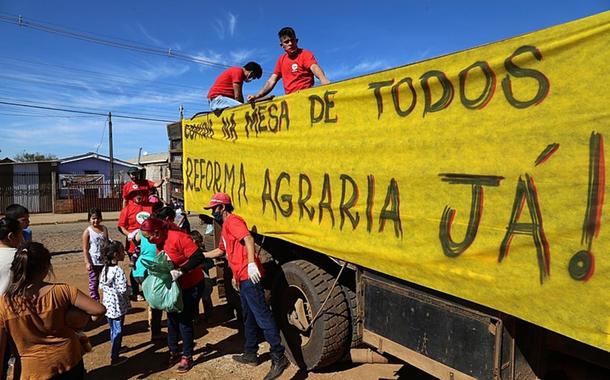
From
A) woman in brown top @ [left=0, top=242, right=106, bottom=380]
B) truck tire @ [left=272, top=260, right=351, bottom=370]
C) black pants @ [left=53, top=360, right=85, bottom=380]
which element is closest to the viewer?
woman in brown top @ [left=0, top=242, right=106, bottom=380]

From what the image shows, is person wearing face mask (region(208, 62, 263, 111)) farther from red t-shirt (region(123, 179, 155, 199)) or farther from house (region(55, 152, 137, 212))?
house (region(55, 152, 137, 212))

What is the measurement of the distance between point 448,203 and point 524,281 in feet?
1.89

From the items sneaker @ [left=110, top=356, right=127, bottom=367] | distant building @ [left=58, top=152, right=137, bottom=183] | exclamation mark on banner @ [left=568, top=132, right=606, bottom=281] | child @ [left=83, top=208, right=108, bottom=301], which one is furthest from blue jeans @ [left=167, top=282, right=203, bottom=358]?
distant building @ [left=58, top=152, right=137, bottom=183]

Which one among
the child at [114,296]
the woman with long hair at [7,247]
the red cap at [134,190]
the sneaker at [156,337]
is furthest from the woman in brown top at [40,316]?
the red cap at [134,190]

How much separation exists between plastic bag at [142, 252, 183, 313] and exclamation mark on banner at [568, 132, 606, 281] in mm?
3294

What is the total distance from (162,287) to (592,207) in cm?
348

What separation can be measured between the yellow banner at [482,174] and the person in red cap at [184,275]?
1295 mm

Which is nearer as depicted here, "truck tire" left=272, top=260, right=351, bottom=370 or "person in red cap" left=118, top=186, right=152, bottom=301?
"truck tire" left=272, top=260, right=351, bottom=370

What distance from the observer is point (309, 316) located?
4.08 meters

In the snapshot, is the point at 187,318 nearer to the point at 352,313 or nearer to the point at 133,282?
the point at 352,313

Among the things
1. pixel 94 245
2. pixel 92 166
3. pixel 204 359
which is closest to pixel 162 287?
pixel 204 359

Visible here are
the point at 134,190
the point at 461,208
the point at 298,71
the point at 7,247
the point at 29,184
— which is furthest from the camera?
the point at 29,184

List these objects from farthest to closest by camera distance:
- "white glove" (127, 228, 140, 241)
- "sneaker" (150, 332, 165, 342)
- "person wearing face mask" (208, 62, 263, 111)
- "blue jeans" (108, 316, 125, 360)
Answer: "person wearing face mask" (208, 62, 263, 111), "white glove" (127, 228, 140, 241), "sneaker" (150, 332, 165, 342), "blue jeans" (108, 316, 125, 360)

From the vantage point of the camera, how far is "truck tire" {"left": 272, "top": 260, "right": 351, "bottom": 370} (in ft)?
12.2
